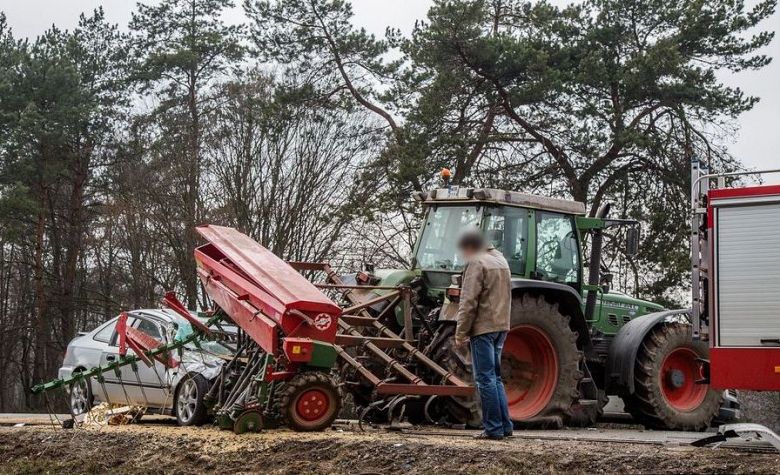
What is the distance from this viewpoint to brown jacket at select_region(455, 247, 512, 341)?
9.69m

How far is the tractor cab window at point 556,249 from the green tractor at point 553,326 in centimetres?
1

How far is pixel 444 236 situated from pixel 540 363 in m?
1.78

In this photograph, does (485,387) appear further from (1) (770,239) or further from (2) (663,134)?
(2) (663,134)

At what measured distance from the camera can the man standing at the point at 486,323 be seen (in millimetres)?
9609

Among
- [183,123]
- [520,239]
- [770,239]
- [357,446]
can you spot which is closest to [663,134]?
[183,123]

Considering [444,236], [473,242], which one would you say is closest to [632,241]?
[444,236]

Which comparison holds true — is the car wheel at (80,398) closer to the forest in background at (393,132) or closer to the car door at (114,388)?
the car door at (114,388)

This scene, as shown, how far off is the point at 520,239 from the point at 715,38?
16.3m

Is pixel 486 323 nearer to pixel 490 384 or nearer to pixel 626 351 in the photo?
pixel 490 384

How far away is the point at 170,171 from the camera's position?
2884 cm

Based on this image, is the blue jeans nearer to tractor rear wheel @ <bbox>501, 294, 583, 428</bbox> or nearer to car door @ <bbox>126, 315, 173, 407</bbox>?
tractor rear wheel @ <bbox>501, 294, 583, 428</bbox>

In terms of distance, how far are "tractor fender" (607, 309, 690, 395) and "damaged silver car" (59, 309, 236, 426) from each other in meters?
4.59

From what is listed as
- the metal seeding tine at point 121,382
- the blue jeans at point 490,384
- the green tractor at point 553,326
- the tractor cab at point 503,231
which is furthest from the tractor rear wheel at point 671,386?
the metal seeding tine at point 121,382

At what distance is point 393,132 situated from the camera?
2834 centimetres
